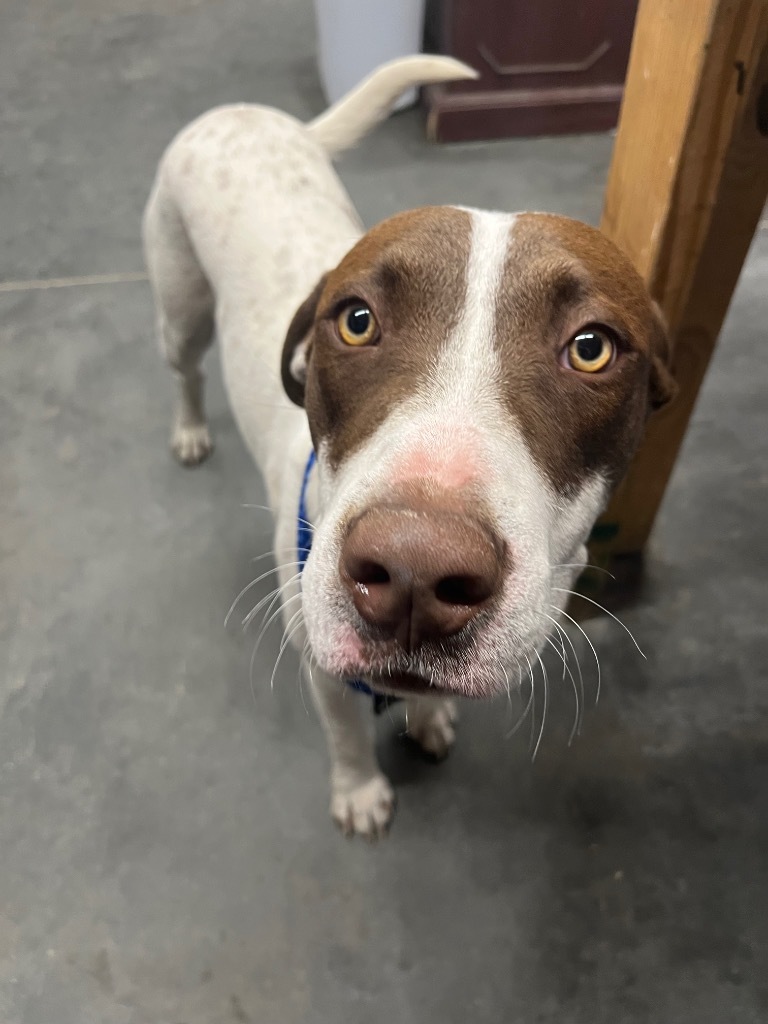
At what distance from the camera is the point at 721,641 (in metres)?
2.29

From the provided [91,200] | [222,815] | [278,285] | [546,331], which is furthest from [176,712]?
[91,200]

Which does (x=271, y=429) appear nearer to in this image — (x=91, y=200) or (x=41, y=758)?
(x=41, y=758)

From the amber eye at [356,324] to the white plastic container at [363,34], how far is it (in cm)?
289

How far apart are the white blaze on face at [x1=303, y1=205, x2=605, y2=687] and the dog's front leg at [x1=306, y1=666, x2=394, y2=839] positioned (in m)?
0.76

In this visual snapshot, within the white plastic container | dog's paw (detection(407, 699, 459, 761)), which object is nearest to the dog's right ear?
dog's paw (detection(407, 699, 459, 761))

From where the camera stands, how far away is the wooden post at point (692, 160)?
1233 millimetres

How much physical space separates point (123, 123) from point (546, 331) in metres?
3.99

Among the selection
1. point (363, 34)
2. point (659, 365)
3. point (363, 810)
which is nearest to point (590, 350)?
point (659, 365)

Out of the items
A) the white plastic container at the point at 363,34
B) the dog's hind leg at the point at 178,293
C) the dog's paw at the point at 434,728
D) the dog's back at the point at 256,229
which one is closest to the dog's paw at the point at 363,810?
the dog's paw at the point at 434,728

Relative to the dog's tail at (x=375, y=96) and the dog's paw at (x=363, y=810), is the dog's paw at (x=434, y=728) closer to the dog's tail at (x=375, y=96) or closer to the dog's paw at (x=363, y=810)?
the dog's paw at (x=363, y=810)

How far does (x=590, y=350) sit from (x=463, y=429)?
0.31m

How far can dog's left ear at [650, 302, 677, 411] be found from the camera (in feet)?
4.51

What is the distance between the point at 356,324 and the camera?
4.09ft

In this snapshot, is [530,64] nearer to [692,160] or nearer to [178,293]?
[178,293]
